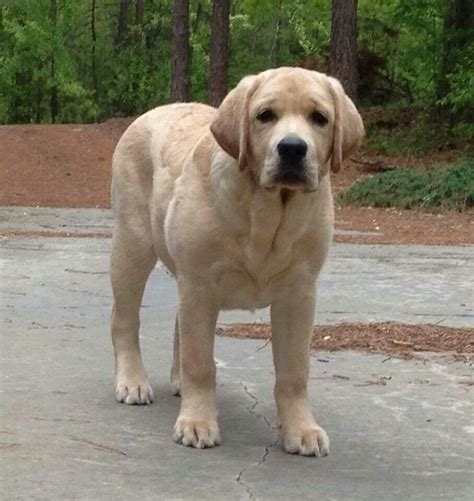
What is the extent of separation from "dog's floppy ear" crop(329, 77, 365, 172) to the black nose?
0.27 m

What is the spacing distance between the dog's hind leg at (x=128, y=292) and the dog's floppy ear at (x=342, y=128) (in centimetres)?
121

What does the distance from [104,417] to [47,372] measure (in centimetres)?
87

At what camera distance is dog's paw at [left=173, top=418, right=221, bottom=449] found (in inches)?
174

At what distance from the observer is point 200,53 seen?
46.8 meters

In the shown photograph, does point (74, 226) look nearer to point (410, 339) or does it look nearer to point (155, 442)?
point (410, 339)

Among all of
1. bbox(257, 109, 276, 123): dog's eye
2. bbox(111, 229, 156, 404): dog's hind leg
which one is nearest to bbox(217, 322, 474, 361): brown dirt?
bbox(111, 229, 156, 404): dog's hind leg

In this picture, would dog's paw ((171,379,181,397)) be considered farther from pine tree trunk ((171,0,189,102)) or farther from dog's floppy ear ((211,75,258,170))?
pine tree trunk ((171,0,189,102))

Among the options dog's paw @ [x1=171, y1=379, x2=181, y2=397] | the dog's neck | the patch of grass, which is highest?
the dog's neck

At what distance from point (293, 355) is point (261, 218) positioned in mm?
633

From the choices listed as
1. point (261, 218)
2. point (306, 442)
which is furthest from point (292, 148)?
point (306, 442)

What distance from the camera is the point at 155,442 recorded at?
14.6 ft

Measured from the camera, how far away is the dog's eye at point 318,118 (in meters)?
4.31

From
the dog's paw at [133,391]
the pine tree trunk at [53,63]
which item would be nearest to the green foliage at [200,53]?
the pine tree trunk at [53,63]

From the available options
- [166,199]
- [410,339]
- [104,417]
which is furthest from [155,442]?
[410,339]
